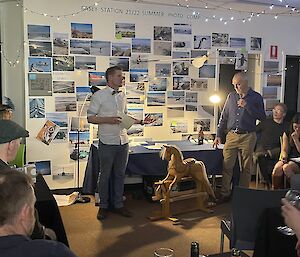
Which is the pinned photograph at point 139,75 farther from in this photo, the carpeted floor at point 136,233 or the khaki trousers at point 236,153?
the carpeted floor at point 136,233

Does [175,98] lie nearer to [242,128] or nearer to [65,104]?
[242,128]

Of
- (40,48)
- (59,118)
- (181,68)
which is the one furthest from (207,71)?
(40,48)

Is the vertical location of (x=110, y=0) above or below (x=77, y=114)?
above

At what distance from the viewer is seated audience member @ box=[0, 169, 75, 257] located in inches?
51.9

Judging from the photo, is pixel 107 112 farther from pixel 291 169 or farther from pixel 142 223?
pixel 291 169

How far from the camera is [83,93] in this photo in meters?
5.34

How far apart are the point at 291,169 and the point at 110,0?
2.95 metres

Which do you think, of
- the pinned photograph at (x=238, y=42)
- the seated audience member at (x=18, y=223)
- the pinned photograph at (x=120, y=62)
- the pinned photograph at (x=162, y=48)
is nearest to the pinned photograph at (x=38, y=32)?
the pinned photograph at (x=120, y=62)

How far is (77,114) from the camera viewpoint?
5.34 m

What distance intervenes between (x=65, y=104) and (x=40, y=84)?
0.38 m

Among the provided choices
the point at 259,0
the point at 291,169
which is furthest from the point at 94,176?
the point at 259,0

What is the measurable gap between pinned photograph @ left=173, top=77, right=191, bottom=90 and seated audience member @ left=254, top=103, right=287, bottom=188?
1.10 metres

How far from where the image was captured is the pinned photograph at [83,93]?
5312 mm

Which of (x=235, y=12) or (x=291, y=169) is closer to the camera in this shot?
(x=291, y=169)
